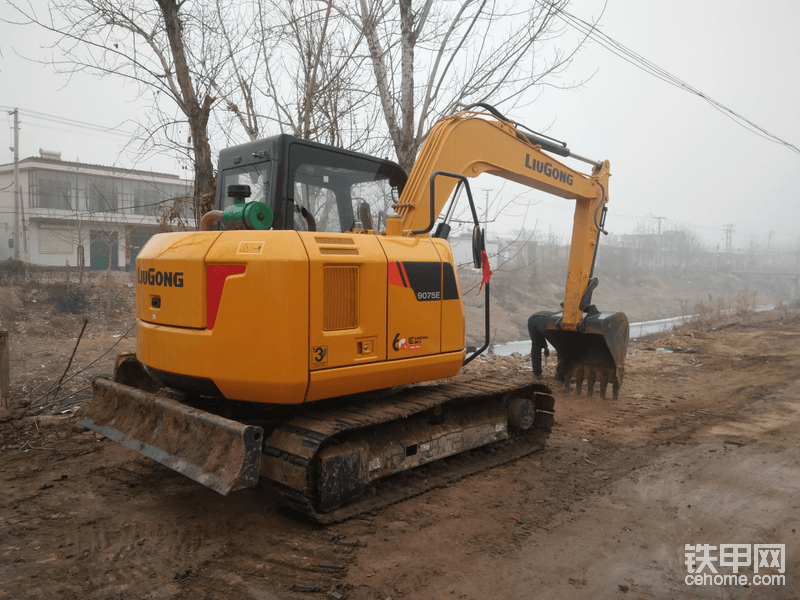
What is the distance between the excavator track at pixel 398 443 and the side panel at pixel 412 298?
0.46 m

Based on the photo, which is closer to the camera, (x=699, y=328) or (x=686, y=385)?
(x=686, y=385)

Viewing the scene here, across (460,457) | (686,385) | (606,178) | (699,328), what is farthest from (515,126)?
(699,328)

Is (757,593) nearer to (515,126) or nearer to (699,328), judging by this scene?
(515,126)

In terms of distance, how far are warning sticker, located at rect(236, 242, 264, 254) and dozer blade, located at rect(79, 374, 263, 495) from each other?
3.49 ft

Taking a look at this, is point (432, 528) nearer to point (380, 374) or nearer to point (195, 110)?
point (380, 374)

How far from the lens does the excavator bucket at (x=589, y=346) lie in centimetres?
778

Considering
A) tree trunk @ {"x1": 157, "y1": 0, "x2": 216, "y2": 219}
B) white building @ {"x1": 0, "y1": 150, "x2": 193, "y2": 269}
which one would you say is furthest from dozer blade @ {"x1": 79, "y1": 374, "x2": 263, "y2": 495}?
white building @ {"x1": 0, "y1": 150, "x2": 193, "y2": 269}

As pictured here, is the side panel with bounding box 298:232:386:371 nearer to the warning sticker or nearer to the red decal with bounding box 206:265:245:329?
the warning sticker

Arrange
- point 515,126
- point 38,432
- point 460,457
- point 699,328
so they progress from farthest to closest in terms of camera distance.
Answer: point 699,328, point 515,126, point 38,432, point 460,457

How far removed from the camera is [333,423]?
13.2 feet

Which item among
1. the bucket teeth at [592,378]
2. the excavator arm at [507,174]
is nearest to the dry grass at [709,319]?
the bucket teeth at [592,378]

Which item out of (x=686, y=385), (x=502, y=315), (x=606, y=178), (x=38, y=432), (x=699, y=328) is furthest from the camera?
(x=502, y=315)

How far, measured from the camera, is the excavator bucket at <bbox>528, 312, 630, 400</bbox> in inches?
306

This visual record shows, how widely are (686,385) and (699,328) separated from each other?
976cm
